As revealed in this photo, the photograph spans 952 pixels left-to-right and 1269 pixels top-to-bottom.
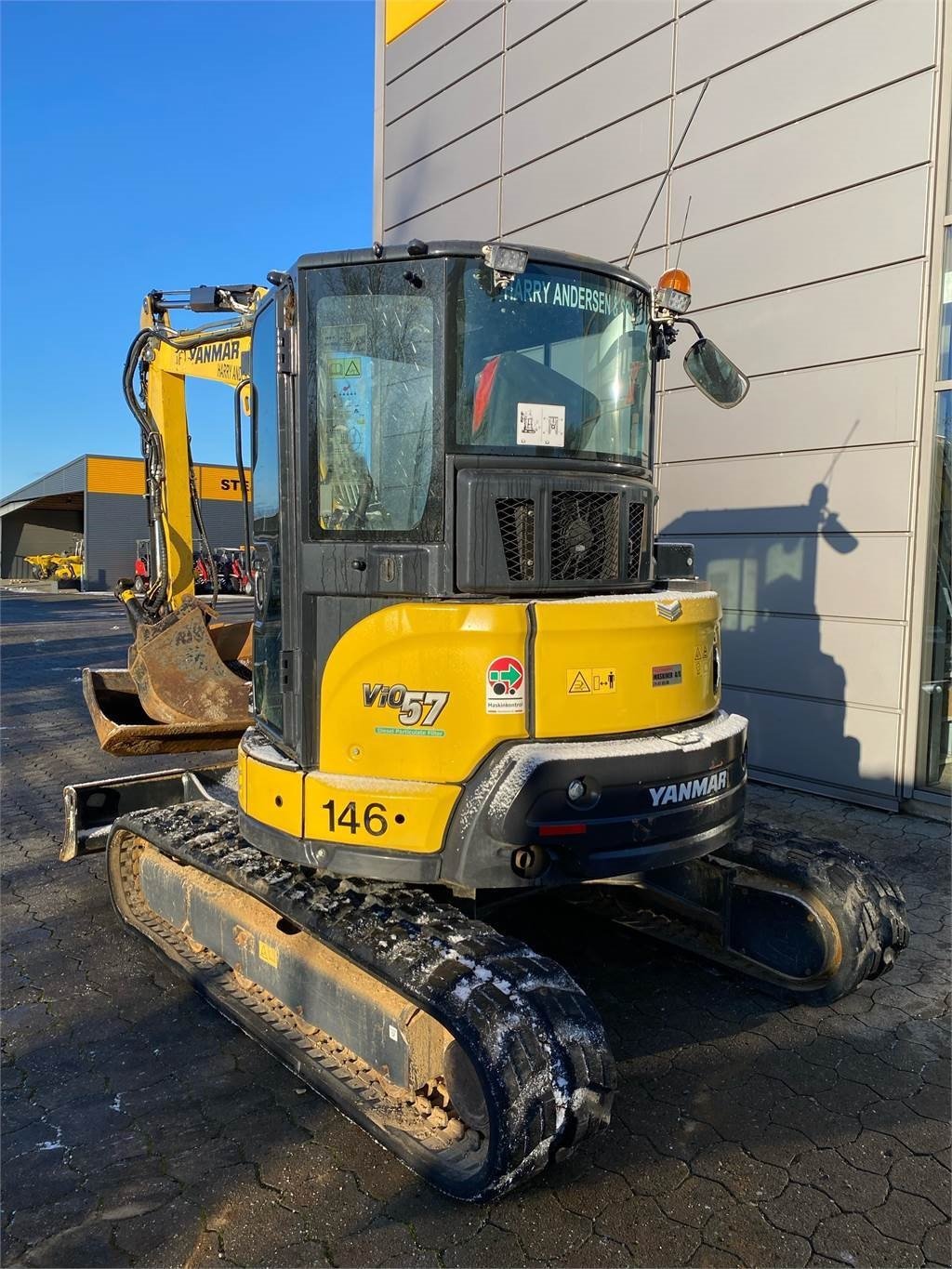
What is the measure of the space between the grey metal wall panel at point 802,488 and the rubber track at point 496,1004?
5051 mm

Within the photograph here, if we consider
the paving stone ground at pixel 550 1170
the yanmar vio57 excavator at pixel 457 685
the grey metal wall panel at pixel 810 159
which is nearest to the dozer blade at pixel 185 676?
the paving stone ground at pixel 550 1170

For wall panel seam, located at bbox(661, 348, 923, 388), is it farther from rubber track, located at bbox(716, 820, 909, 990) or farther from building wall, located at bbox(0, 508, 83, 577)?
building wall, located at bbox(0, 508, 83, 577)

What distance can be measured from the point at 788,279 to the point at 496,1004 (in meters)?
6.59

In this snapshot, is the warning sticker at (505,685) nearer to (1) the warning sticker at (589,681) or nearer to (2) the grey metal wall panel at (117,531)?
(1) the warning sticker at (589,681)

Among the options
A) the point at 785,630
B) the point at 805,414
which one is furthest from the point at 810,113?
the point at 785,630

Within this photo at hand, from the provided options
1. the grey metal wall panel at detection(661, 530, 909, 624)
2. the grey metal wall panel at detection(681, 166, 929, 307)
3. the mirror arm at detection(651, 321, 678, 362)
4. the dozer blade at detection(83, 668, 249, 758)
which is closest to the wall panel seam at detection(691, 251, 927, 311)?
the grey metal wall panel at detection(681, 166, 929, 307)

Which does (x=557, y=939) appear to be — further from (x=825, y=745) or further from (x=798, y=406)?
(x=798, y=406)

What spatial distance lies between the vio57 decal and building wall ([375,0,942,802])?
4.85 m

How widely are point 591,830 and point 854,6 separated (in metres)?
6.87

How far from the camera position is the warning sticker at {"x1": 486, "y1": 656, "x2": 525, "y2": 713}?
10.3 ft

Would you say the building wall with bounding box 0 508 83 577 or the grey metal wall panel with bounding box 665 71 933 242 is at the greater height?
the grey metal wall panel with bounding box 665 71 933 242

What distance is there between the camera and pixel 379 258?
3.28m

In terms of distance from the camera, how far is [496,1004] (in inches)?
111

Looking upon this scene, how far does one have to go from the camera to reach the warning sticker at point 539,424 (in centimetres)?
333
